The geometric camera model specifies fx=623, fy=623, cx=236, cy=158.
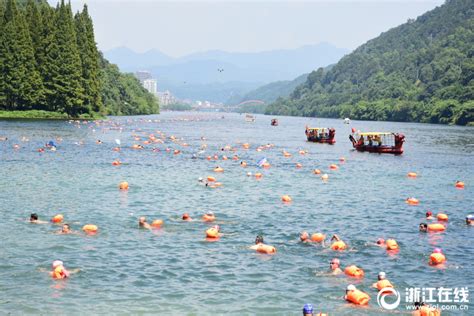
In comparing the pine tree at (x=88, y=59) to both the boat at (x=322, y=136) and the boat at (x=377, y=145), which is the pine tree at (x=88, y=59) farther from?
the boat at (x=377, y=145)

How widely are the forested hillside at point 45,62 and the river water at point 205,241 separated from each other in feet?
227

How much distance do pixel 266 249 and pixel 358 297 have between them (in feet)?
22.9

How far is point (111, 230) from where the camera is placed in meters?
31.9

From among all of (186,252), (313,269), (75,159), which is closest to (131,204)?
(186,252)

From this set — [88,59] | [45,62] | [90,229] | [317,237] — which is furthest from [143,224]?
[88,59]

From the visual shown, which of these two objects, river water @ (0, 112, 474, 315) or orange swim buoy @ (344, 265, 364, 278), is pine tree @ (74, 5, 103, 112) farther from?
orange swim buoy @ (344, 265, 364, 278)

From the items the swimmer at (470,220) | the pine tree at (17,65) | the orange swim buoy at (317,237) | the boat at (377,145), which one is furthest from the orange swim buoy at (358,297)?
the pine tree at (17,65)

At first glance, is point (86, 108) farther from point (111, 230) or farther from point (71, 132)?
point (111, 230)

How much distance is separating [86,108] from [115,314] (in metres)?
127

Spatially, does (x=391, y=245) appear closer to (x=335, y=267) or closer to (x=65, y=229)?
(x=335, y=267)

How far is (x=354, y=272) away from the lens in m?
25.1

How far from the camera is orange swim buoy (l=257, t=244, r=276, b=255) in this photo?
28172 millimetres

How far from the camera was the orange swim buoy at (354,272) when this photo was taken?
25.1 m

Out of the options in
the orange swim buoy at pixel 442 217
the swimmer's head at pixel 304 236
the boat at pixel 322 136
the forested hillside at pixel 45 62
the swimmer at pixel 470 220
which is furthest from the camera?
the forested hillside at pixel 45 62
